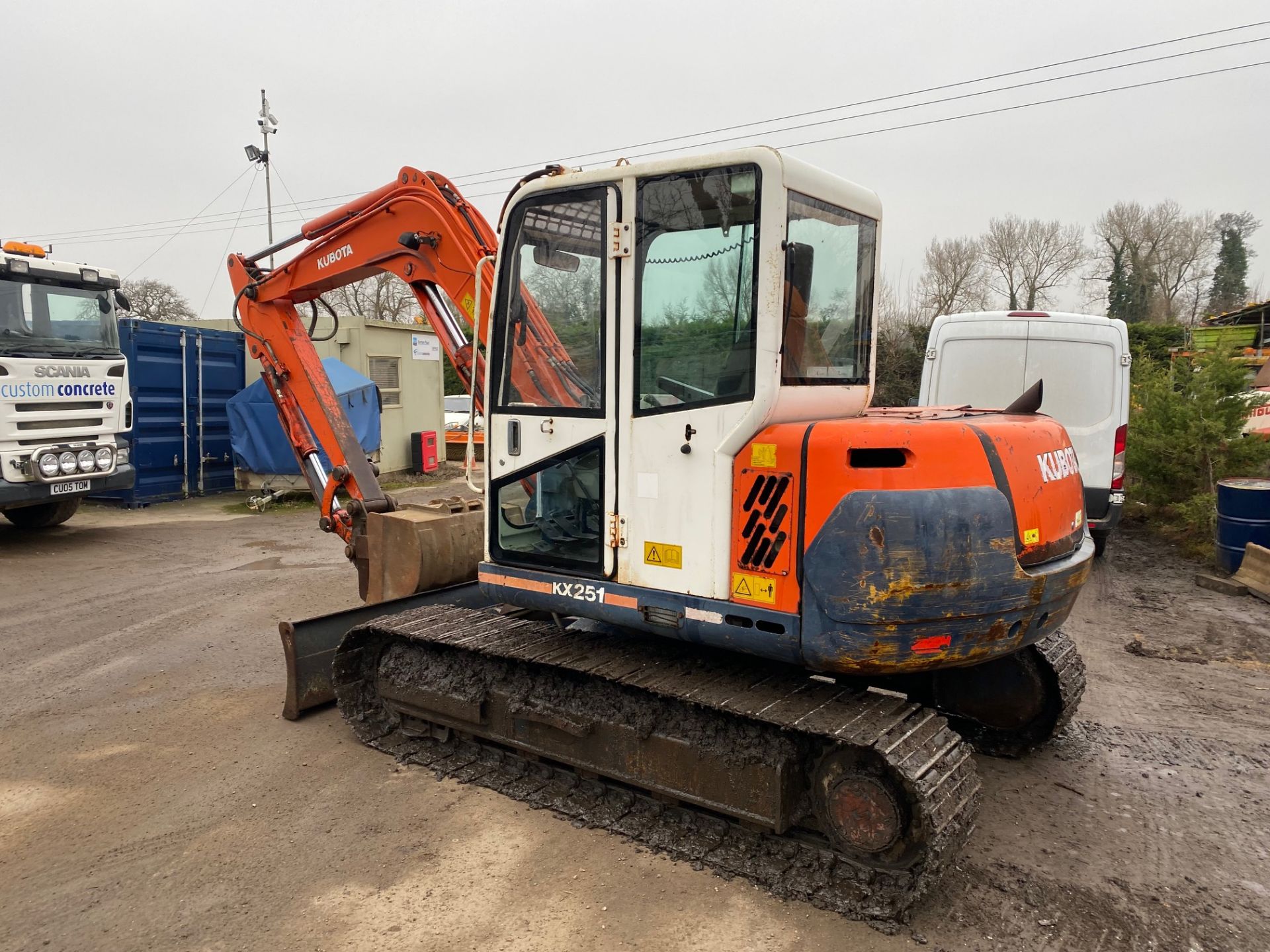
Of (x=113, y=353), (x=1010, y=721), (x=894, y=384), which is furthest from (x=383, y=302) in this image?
(x=1010, y=721)

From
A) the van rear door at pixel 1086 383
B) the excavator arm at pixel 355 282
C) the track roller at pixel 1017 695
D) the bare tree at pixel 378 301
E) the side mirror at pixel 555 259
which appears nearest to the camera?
the side mirror at pixel 555 259

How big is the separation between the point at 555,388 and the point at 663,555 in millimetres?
904

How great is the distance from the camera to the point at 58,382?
9320mm

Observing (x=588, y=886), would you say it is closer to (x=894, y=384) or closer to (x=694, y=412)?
(x=694, y=412)

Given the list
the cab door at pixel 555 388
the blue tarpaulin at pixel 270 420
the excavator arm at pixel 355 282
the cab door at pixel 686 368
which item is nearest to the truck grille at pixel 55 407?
the blue tarpaulin at pixel 270 420

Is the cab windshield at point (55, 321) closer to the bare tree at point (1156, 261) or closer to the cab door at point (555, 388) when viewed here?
the cab door at point (555, 388)

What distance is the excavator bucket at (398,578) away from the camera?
5.06 m

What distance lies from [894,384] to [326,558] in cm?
1543

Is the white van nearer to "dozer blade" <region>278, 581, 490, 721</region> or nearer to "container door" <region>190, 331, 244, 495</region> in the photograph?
"dozer blade" <region>278, 581, 490, 721</region>

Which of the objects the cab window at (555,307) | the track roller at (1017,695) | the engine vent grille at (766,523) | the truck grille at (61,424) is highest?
the cab window at (555,307)

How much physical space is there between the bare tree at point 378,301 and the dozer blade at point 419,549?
31.4 meters

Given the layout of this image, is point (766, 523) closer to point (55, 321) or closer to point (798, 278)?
point (798, 278)

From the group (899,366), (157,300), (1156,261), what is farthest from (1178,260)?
(157,300)

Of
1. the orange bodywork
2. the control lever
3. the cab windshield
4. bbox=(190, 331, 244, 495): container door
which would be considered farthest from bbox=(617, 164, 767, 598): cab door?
bbox=(190, 331, 244, 495): container door
